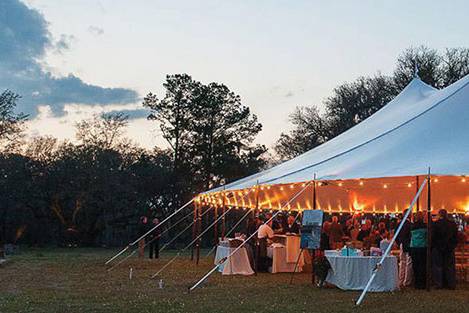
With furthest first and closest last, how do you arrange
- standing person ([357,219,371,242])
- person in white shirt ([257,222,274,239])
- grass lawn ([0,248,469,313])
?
1. standing person ([357,219,371,242])
2. person in white shirt ([257,222,274,239])
3. grass lawn ([0,248,469,313])

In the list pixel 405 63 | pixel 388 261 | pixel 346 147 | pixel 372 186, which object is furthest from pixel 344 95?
pixel 388 261

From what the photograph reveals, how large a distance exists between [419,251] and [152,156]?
24.6 m

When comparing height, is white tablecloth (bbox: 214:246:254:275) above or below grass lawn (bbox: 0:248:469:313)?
above

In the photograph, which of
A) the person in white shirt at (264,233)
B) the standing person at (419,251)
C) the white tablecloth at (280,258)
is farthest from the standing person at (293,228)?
the standing person at (419,251)

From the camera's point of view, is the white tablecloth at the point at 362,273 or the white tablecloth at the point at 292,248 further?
the white tablecloth at the point at 292,248

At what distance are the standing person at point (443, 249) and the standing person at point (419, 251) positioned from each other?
0.17 m

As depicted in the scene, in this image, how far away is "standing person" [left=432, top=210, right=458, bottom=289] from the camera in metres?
11.7

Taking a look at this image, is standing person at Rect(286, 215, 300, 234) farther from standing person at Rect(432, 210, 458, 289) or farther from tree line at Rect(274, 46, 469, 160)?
tree line at Rect(274, 46, 469, 160)

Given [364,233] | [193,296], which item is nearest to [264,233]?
[364,233]

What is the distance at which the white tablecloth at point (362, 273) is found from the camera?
439 inches

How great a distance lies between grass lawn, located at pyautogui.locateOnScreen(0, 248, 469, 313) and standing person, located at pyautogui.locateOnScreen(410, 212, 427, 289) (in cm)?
47

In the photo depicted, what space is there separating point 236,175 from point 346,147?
22.7m

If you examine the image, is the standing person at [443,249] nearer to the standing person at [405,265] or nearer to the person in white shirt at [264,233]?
the standing person at [405,265]

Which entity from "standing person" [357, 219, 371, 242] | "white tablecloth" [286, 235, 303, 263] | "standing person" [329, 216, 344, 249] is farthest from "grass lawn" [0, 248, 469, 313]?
"standing person" [357, 219, 371, 242]
